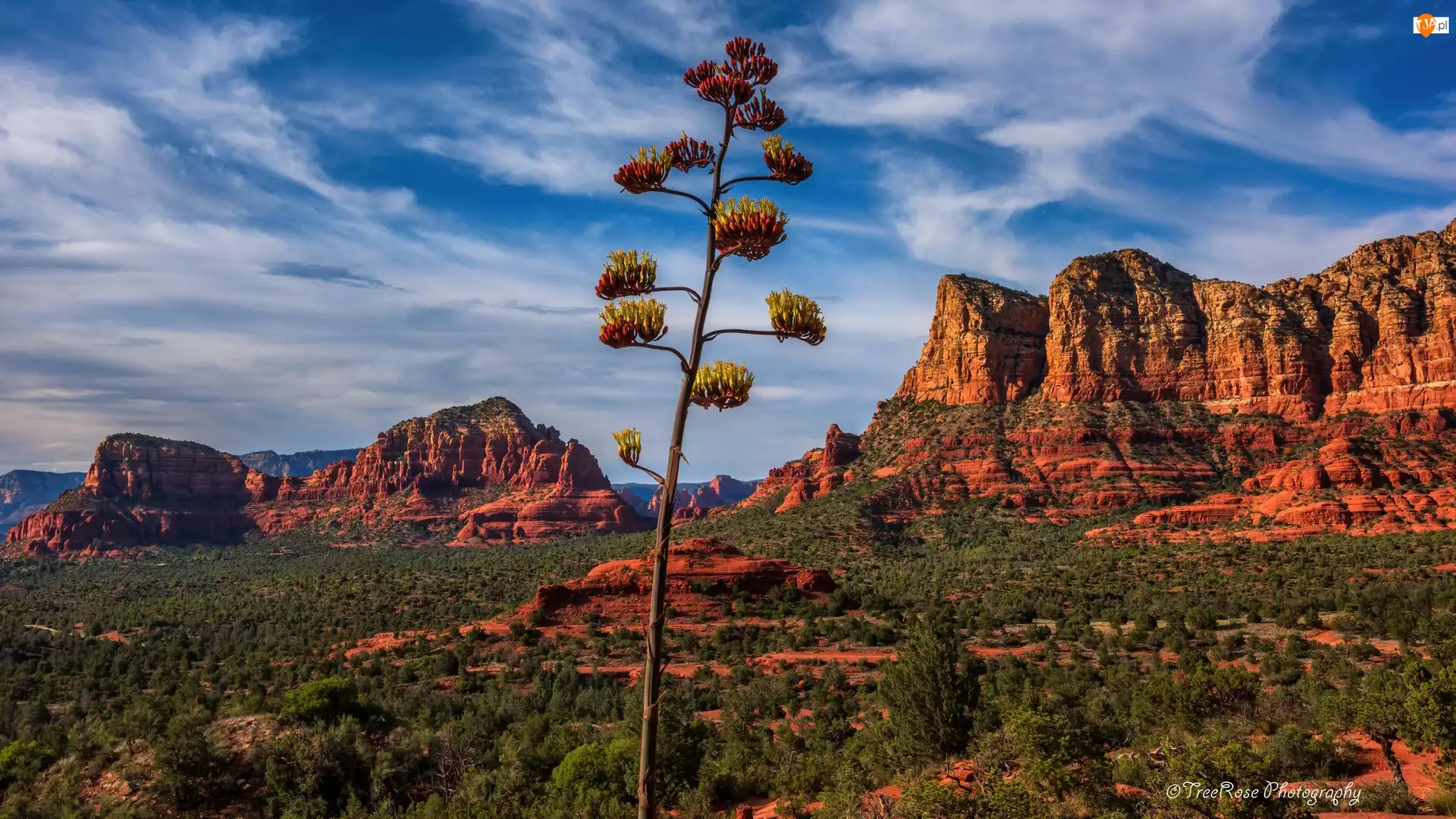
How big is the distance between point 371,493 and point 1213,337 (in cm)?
13944

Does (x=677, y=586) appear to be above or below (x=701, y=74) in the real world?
below

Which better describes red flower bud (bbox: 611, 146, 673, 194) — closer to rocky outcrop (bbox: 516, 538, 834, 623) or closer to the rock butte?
rocky outcrop (bbox: 516, 538, 834, 623)

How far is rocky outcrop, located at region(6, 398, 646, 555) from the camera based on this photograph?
133 meters

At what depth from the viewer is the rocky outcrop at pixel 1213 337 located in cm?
8694

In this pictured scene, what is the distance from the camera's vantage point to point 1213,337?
97.6m

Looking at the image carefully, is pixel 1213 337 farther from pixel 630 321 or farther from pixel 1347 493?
Result: pixel 630 321

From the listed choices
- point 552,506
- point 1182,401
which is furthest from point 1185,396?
point 552,506

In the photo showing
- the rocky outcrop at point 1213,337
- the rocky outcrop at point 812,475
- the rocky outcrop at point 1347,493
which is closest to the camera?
the rocky outcrop at point 1347,493

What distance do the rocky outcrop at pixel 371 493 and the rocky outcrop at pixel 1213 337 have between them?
6965 centimetres

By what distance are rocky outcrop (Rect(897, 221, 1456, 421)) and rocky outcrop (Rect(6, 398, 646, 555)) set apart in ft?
229

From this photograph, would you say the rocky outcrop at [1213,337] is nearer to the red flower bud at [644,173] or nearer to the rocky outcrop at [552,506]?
the rocky outcrop at [552,506]

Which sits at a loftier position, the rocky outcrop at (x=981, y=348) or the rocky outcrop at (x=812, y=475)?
the rocky outcrop at (x=981, y=348)

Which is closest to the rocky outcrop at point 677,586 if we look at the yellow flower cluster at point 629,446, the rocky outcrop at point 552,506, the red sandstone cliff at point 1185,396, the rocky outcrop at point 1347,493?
the rocky outcrop at point 1347,493

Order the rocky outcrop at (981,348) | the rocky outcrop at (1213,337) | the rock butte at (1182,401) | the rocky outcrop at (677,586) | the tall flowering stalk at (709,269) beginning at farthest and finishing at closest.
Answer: the rocky outcrop at (981,348) → the rocky outcrop at (1213,337) → the rock butte at (1182,401) → the rocky outcrop at (677,586) → the tall flowering stalk at (709,269)
